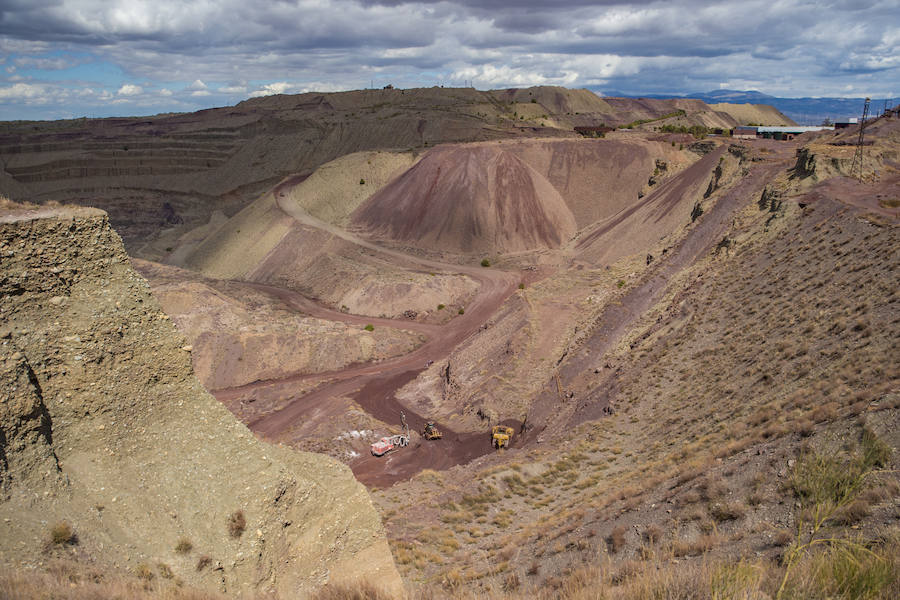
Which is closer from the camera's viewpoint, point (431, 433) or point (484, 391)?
point (431, 433)

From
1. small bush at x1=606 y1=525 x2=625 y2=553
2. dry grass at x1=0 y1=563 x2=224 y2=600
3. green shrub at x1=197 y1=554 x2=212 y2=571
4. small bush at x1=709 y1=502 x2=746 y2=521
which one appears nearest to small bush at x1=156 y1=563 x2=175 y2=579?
dry grass at x1=0 y1=563 x2=224 y2=600

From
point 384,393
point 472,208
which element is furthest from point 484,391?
point 472,208

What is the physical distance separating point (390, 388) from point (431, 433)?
6711 millimetres

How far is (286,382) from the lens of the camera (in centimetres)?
3541

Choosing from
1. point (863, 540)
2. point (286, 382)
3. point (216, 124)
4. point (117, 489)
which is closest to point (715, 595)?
point (863, 540)

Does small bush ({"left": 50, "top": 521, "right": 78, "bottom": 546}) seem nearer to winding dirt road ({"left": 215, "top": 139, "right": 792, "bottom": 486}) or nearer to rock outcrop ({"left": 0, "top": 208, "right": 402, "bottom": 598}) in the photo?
rock outcrop ({"left": 0, "top": 208, "right": 402, "bottom": 598})

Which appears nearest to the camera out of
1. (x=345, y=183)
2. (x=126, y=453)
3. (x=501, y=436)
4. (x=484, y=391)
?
(x=126, y=453)

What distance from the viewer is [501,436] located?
26141 millimetres

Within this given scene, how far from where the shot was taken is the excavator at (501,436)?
26000mm

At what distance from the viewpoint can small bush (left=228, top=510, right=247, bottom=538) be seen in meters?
11.0

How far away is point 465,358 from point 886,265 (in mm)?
21085

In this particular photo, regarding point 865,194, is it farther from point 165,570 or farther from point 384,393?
point 165,570

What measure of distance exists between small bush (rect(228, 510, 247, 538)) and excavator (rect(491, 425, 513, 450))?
16.3 metres

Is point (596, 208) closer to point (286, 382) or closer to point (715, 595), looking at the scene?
point (286, 382)
